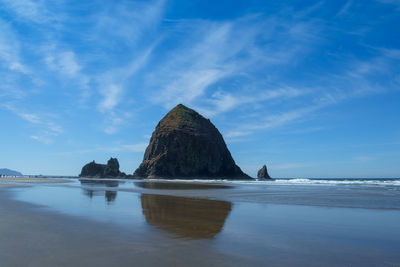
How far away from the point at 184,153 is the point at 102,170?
59888 mm

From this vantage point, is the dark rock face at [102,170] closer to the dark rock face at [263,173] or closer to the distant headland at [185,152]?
the distant headland at [185,152]

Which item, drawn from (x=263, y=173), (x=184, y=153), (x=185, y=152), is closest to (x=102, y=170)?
(x=184, y=153)

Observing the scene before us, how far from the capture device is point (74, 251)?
5012mm

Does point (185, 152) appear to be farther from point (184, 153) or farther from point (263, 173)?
point (263, 173)

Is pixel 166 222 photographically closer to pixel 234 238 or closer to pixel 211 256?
pixel 234 238

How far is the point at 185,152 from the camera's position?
316ft

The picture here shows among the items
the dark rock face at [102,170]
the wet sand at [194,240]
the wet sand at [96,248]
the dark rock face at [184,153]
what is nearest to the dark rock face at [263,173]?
the dark rock face at [184,153]

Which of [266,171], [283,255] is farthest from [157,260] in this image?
[266,171]

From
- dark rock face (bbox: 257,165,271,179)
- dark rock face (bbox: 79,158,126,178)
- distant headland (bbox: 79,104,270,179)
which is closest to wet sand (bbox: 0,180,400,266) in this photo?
distant headland (bbox: 79,104,270,179)

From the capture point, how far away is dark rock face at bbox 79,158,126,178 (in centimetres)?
12569

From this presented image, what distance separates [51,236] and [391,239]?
8.17 m

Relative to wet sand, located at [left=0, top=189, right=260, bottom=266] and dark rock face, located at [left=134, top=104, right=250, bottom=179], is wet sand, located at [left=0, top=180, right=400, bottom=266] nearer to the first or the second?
wet sand, located at [left=0, top=189, right=260, bottom=266]

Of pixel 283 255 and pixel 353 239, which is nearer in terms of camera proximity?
pixel 283 255

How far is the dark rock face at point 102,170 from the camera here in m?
126
